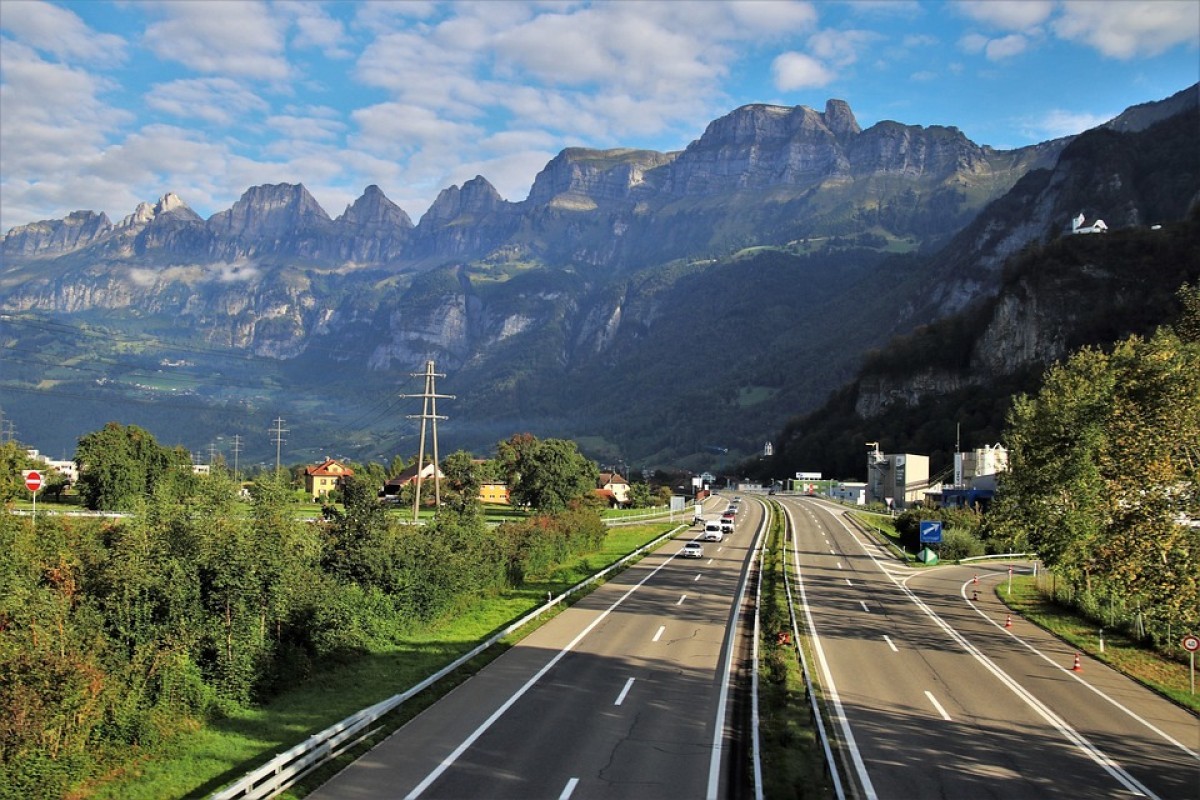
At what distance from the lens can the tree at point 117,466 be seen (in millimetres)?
79125

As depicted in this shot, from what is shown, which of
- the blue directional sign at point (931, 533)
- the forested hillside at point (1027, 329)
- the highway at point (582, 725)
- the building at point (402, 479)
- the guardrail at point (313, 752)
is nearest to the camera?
the guardrail at point (313, 752)

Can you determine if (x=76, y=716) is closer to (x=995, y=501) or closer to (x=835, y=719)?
(x=835, y=719)

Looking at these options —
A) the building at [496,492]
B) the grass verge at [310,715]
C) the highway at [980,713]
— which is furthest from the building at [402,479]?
the grass verge at [310,715]

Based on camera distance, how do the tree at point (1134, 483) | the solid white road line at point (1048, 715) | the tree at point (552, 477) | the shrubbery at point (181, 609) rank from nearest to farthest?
the shrubbery at point (181, 609) → the solid white road line at point (1048, 715) → the tree at point (1134, 483) → the tree at point (552, 477)

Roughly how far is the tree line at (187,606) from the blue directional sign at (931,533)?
35.3 meters

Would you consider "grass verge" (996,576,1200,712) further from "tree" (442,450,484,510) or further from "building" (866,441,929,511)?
"building" (866,441,929,511)

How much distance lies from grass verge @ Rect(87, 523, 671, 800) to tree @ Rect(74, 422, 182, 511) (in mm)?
58066

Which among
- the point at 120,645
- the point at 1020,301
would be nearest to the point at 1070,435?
the point at 120,645

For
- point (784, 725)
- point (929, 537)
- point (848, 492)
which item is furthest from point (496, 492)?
point (784, 725)

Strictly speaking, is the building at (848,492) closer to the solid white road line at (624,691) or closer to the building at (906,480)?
the building at (906,480)

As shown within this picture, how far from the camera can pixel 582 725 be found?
20625 millimetres

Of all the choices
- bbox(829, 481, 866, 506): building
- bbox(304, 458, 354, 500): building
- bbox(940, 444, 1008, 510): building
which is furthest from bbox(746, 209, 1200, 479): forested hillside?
bbox(304, 458, 354, 500): building

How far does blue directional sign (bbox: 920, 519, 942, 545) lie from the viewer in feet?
202

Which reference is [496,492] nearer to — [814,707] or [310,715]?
[310,715]
